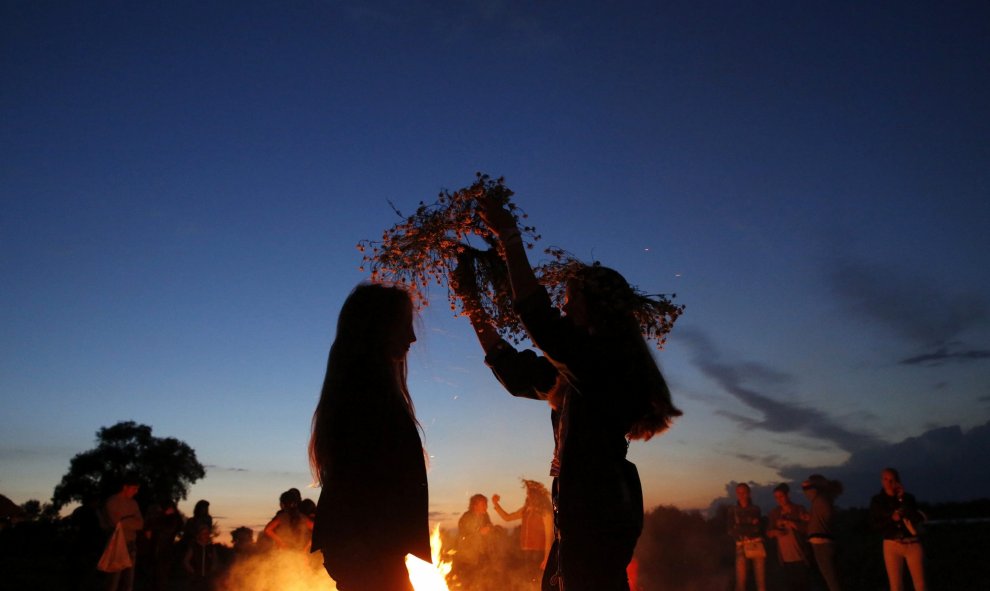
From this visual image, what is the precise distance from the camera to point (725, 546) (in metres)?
23.4

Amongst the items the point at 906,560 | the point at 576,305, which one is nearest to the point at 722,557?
the point at 906,560

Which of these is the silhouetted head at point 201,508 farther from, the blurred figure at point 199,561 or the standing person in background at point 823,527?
the standing person in background at point 823,527

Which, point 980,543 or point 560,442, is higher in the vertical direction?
point 560,442

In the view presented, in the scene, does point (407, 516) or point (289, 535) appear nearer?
point (407, 516)

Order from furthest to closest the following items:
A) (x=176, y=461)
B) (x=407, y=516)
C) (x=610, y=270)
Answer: (x=176, y=461)
(x=610, y=270)
(x=407, y=516)

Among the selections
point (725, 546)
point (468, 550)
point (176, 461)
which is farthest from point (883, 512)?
point (176, 461)

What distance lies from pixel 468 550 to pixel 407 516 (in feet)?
41.1

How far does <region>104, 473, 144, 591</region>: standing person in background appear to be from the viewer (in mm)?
9844

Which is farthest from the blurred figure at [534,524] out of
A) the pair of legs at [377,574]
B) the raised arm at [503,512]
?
the pair of legs at [377,574]

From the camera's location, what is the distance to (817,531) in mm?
10523

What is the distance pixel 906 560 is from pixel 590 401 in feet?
30.4

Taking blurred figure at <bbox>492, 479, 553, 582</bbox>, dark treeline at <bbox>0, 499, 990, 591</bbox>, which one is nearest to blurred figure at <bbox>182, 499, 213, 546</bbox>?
dark treeline at <bbox>0, 499, 990, 591</bbox>

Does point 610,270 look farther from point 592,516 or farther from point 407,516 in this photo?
point 407,516

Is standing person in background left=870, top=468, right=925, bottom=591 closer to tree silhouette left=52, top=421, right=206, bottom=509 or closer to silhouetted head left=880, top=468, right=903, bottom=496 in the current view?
silhouetted head left=880, top=468, right=903, bottom=496
